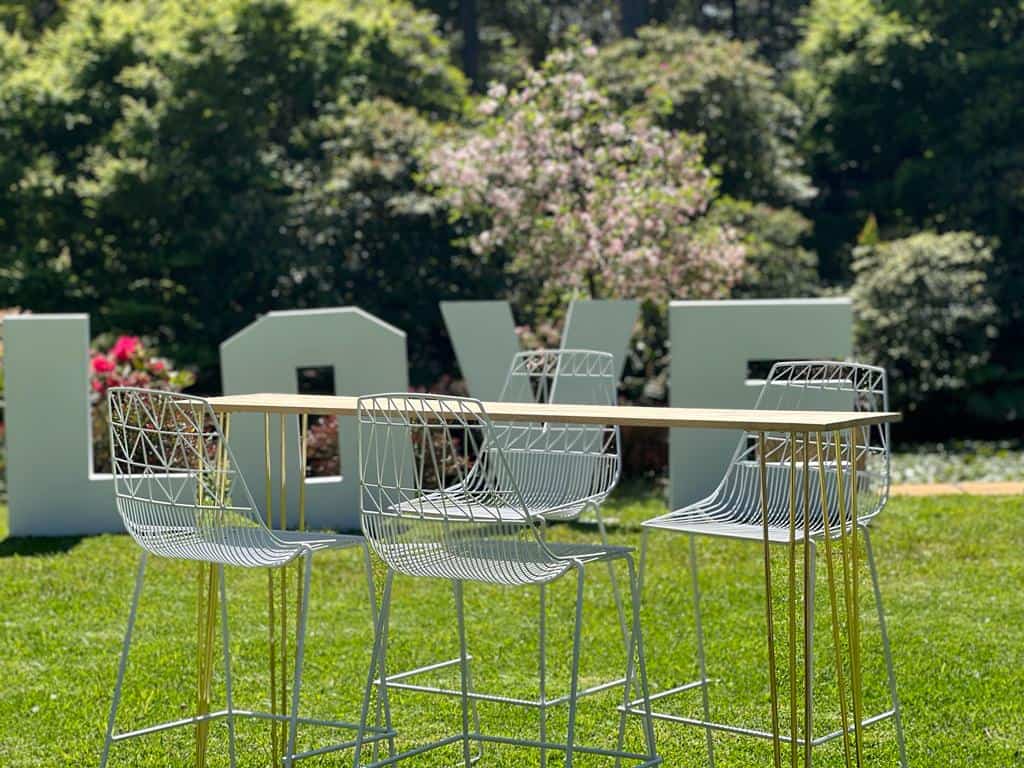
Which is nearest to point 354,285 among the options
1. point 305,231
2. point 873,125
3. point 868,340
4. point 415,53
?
point 305,231

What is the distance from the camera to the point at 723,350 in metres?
9.74

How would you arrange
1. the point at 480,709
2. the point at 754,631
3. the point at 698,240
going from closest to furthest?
the point at 480,709, the point at 754,631, the point at 698,240

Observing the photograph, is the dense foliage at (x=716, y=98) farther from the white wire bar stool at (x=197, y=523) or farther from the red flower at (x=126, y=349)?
the white wire bar stool at (x=197, y=523)

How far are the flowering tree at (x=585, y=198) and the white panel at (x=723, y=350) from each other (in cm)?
269

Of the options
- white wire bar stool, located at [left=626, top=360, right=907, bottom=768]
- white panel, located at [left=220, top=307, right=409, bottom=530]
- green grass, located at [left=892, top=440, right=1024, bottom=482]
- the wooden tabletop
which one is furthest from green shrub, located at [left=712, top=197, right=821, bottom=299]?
the wooden tabletop

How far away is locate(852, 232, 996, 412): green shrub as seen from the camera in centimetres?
1443

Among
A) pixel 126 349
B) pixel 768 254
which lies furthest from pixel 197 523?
pixel 768 254

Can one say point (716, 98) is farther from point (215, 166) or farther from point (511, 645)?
point (511, 645)

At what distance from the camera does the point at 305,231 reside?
1475cm

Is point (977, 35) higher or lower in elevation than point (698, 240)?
higher

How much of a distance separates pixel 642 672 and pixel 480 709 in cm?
159

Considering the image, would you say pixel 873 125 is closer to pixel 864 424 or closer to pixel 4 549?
pixel 4 549

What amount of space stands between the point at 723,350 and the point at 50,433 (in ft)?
14.1

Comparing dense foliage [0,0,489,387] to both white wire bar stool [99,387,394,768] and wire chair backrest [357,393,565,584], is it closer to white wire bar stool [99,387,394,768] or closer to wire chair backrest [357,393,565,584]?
white wire bar stool [99,387,394,768]
